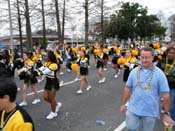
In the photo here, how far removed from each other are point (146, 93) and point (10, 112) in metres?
2.19

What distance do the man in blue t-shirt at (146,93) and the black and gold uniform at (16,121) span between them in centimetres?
210

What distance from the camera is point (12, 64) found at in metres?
12.8

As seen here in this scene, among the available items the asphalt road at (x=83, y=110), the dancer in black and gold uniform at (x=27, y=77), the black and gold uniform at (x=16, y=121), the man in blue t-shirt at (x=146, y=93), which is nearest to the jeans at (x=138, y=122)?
the man in blue t-shirt at (x=146, y=93)

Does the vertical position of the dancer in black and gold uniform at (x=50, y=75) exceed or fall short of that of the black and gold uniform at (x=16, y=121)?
it falls short

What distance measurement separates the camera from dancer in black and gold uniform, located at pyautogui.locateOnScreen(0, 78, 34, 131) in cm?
252

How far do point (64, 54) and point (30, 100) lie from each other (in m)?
13.4

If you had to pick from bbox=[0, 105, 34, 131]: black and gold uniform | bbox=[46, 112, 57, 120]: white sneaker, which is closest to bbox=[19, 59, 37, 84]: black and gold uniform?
bbox=[46, 112, 57, 120]: white sneaker

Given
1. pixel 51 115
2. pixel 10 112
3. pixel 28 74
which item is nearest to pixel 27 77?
pixel 28 74

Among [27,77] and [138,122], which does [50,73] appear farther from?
[138,122]

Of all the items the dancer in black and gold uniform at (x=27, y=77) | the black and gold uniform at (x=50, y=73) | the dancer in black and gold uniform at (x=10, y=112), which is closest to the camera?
the dancer in black and gold uniform at (x=10, y=112)

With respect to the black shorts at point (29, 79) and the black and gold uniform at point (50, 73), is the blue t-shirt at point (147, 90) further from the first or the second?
the black shorts at point (29, 79)

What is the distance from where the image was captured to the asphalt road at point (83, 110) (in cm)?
726

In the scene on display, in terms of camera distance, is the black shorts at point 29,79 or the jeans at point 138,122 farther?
the black shorts at point 29,79

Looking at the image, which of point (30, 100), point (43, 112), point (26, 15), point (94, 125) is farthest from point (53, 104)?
point (26, 15)
